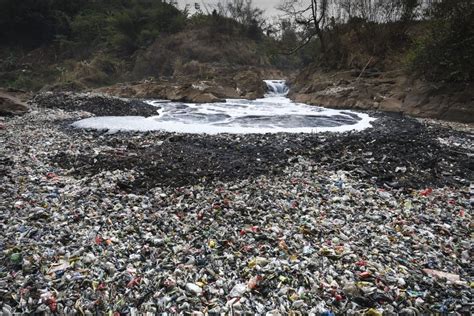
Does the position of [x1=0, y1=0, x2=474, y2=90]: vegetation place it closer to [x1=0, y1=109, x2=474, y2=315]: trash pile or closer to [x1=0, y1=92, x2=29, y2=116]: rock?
[x1=0, y1=92, x2=29, y2=116]: rock

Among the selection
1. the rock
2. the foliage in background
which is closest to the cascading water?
the rock

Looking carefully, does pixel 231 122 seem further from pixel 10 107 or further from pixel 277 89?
pixel 277 89

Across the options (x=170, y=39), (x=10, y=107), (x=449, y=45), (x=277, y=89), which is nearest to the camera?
(x=10, y=107)

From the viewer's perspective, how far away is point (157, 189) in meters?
4.79

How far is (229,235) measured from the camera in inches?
140

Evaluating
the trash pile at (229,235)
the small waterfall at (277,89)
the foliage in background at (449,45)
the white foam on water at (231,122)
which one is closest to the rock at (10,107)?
the white foam on water at (231,122)

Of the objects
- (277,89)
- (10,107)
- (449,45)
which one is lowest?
(10,107)

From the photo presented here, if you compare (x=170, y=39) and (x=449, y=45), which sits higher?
(x=170, y=39)

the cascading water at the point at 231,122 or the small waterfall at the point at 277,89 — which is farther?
the small waterfall at the point at 277,89

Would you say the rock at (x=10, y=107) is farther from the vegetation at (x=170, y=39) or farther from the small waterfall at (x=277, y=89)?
the small waterfall at (x=277, y=89)

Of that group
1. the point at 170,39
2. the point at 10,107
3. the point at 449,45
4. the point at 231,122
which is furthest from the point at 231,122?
the point at 170,39

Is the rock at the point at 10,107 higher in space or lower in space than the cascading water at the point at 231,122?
higher

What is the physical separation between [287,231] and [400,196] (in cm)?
219

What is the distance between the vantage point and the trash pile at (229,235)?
8.66 ft
